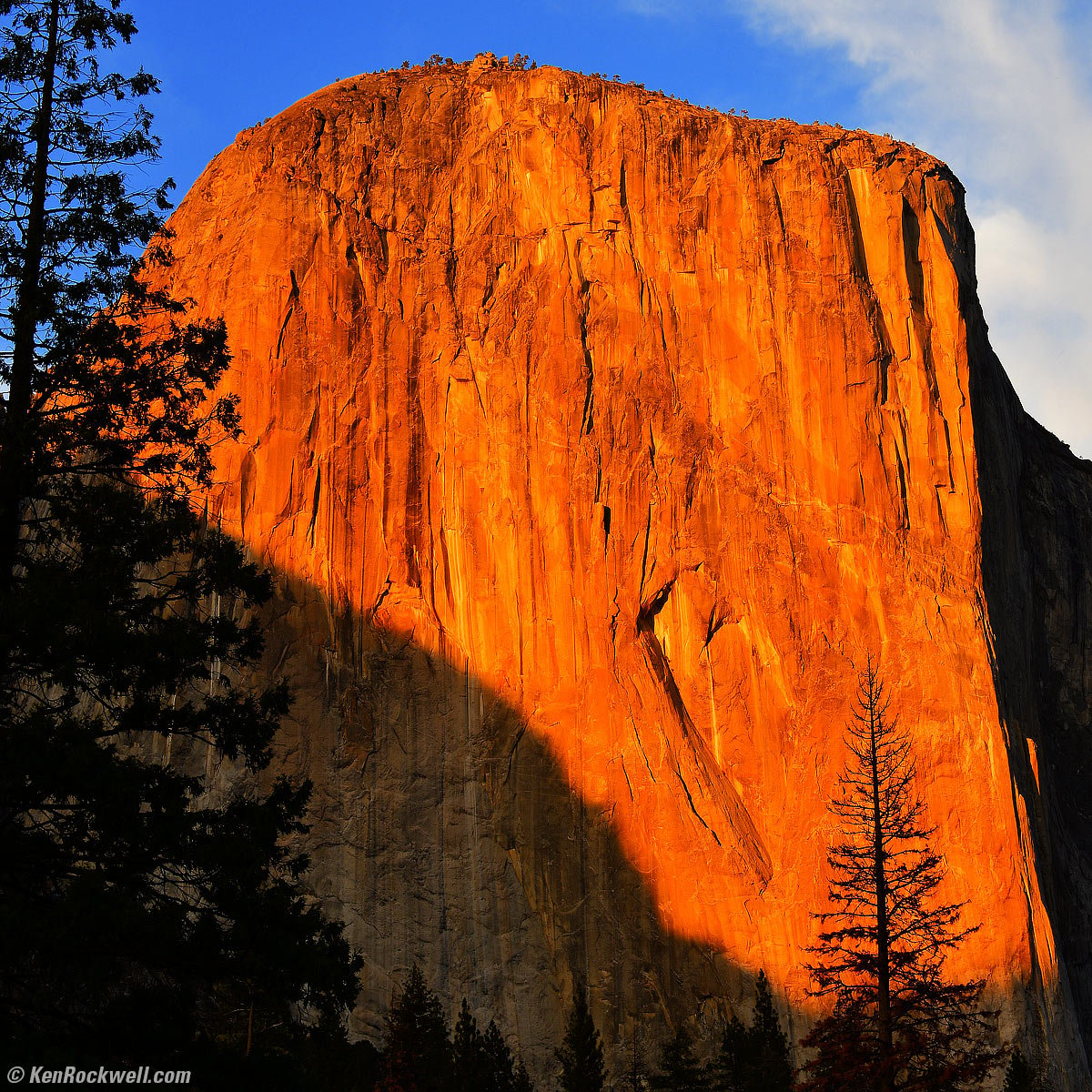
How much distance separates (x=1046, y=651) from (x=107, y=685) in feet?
163

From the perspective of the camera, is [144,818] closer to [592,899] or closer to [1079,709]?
[592,899]

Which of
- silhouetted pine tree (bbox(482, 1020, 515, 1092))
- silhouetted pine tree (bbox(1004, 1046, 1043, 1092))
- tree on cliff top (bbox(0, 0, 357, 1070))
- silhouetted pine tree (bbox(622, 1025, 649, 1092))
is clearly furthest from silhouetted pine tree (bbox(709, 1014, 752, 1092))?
tree on cliff top (bbox(0, 0, 357, 1070))

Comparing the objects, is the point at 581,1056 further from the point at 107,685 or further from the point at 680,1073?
the point at 107,685

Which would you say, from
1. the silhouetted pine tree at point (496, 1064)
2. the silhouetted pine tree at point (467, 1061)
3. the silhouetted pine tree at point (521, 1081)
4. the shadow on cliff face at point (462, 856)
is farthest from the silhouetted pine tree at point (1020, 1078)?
the silhouetted pine tree at point (467, 1061)

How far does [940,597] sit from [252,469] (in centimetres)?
2235

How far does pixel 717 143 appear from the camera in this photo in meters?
43.8

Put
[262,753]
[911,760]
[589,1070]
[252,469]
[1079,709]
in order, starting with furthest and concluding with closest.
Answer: [1079,709] < [252,469] < [911,760] < [589,1070] < [262,753]

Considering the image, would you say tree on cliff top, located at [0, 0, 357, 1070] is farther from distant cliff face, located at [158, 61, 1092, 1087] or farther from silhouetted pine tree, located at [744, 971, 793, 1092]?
distant cliff face, located at [158, 61, 1092, 1087]

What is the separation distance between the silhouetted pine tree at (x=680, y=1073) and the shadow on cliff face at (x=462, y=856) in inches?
184

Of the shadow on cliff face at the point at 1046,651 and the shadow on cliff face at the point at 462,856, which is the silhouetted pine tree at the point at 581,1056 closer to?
the shadow on cliff face at the point at 462,856

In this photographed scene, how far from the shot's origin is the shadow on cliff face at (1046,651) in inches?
1481

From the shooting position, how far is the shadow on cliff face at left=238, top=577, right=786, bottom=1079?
35.5 m

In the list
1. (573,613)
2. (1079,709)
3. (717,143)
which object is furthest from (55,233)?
(1079,709)

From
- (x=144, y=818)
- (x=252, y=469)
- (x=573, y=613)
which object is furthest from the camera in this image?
(x=252, y=469)
